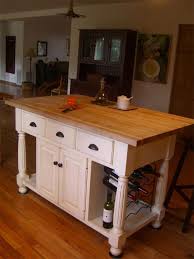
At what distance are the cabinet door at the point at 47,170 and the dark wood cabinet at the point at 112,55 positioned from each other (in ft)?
8.95

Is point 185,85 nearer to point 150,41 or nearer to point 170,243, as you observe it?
point 150,41

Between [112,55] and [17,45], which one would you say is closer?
[112,55]

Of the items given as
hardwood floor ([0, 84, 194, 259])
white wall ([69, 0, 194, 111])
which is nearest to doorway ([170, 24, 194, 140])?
white wall ([69, 0, 194, 111])

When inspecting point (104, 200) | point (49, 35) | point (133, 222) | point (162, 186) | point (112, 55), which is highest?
point (49, 35)

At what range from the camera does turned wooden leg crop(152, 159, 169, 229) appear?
7.65ft

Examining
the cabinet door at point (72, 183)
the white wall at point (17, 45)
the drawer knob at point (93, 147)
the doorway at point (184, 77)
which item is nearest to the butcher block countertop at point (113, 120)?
the drawer knob at point (93, 147)

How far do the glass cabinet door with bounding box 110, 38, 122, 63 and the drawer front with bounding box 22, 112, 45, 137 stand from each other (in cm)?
281

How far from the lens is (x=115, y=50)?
505 cm

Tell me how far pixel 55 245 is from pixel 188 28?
3757 millimetres

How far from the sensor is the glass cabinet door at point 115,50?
5004mm

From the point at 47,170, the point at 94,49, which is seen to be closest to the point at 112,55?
the point at 94,49

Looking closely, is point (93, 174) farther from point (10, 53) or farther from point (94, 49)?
point (10, 53)

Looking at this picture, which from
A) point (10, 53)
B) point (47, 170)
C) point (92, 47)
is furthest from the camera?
point (10, 53)

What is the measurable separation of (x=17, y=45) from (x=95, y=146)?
880 centimetres
